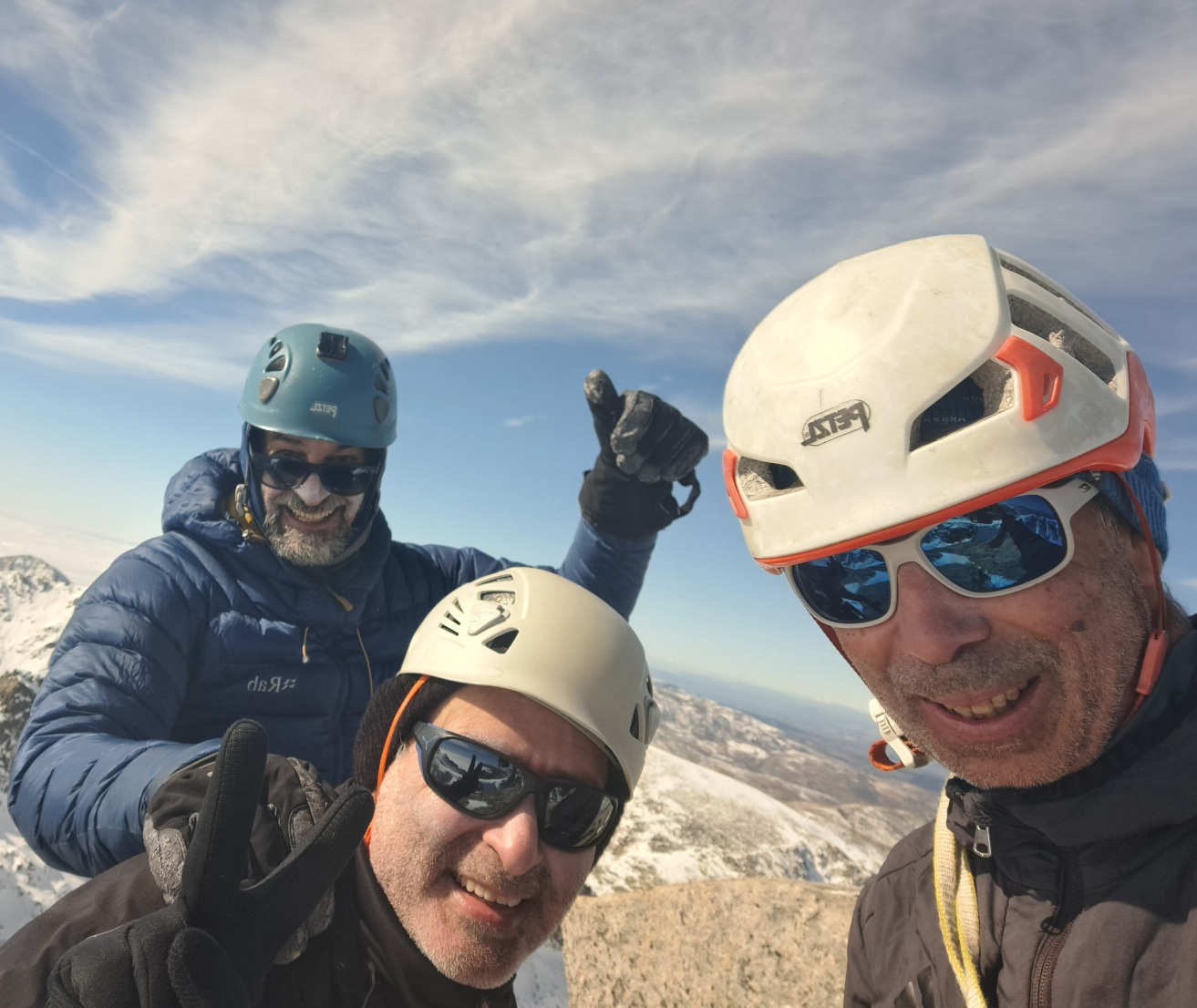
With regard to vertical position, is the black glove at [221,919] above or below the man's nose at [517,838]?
above

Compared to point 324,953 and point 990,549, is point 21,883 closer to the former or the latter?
point 324,953

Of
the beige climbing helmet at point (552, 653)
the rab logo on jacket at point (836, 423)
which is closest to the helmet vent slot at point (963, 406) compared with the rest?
the rab logo on jacket at point (836, 423)

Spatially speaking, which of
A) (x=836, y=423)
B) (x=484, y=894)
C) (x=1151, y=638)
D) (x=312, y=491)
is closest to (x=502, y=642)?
(x=484, y=894)

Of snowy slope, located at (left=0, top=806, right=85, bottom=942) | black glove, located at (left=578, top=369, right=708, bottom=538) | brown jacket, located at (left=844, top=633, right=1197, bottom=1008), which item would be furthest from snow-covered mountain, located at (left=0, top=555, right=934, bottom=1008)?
brown jacket, located at (left=844, top=633, right=1197, bottom=1008)

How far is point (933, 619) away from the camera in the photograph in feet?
7.39

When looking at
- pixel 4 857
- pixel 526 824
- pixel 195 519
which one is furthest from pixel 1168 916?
pixel 4 857

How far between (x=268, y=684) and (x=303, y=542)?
3.28 feet

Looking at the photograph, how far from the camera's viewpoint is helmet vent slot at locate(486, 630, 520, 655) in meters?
3.20

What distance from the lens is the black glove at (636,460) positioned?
17.7 feet

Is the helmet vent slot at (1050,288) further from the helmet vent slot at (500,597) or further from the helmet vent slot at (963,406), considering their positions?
the helmet vent slot at (500,597)

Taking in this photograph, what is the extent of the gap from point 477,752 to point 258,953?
42.2 inches

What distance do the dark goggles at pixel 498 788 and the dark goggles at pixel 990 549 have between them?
1.38m

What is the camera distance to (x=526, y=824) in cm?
285

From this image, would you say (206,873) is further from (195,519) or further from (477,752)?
(195,519)
